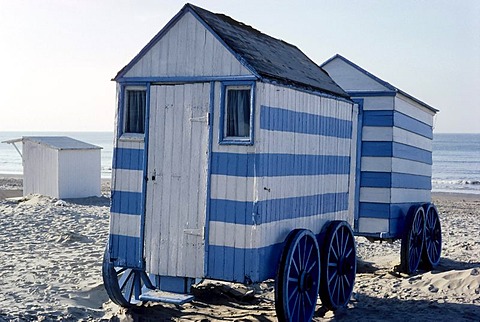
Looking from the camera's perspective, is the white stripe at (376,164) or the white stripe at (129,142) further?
the white stripe at (376,164)

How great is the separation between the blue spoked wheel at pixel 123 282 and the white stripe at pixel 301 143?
2.18m

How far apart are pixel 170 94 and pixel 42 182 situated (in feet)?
50.9

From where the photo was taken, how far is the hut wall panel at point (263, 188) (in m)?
6.52

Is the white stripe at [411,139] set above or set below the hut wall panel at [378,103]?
below

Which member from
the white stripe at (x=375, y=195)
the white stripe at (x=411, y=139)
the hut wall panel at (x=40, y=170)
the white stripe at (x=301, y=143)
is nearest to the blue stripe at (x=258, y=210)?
the white stripe at (x=301, y=143)

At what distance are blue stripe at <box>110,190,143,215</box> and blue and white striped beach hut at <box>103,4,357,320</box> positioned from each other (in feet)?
0.04

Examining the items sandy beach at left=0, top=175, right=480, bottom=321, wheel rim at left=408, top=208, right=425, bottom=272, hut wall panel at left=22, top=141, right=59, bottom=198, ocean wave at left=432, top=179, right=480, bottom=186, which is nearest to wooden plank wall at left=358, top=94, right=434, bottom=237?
wheel rim at left=408, top=208, right=425, bottom=272

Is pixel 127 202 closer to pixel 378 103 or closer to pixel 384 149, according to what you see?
pixel 384 149

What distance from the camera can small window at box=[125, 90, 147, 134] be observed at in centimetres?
727

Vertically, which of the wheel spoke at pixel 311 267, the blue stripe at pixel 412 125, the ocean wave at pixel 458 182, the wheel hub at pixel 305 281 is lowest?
the ocean wave at pixel 458 182

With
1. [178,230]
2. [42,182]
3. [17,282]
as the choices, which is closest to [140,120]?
[178,230]

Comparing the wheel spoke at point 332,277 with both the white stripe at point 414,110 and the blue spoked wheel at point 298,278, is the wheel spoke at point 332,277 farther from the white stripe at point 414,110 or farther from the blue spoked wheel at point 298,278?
the white stripe at point 414,110

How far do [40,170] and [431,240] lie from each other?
13646mm

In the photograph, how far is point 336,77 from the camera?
1105 cm
